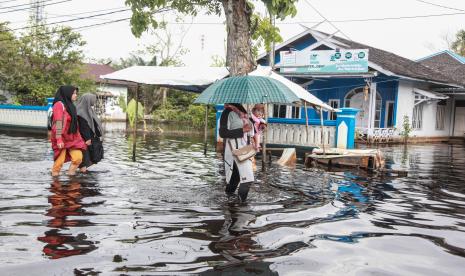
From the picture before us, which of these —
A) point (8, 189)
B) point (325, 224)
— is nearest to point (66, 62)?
point (8, 189)

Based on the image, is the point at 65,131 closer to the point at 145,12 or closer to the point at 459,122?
the point at 145,12

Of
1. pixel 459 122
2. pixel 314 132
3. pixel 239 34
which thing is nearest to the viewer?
pixel 239 34

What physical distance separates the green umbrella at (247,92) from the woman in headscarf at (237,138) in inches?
7.8

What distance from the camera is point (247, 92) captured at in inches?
292

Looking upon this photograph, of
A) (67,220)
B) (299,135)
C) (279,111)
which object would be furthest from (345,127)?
(279,111)

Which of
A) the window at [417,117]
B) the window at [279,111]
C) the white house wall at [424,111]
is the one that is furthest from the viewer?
the window at [279,111]

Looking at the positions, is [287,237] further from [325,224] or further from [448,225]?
[448,225]

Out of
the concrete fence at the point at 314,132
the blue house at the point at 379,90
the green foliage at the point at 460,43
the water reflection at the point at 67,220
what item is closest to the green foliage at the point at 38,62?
the blue house at the point at 379,90

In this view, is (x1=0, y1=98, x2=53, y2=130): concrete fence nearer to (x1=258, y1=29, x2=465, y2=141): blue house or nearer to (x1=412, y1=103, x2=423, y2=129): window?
(x1=258, y1=29, x2=465, y2=141): blue house

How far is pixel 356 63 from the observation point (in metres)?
22.3

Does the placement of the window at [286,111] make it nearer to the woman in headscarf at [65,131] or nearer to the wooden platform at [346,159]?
the wooden platform at [346,159]

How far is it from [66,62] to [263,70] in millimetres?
19390

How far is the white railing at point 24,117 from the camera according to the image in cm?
2261

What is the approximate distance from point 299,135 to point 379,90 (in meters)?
11.7
